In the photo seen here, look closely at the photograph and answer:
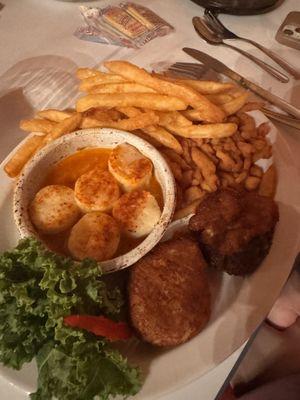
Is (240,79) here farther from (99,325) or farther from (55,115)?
(99,325)

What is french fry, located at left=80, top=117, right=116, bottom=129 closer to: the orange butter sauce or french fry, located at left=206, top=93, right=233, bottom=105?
the orange butter sauce

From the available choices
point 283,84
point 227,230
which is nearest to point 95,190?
point 227,230

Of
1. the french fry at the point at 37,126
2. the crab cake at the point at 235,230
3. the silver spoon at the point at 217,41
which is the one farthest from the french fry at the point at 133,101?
the silver spoon at the point at 217,41

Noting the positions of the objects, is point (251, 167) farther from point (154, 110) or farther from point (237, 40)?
point (237, 40)

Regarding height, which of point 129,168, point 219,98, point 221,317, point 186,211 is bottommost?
point 221,317

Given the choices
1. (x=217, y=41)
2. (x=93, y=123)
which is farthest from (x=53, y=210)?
(x=217, y=41)

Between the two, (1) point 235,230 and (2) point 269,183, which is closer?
(1) point 235,230
